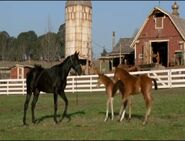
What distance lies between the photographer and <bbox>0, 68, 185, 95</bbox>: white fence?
1299 inches

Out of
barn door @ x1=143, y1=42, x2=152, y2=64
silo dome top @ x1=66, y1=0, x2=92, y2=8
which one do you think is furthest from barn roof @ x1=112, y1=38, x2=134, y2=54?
silo dome top @ x1=66, y1=0, x2=92, y2=8

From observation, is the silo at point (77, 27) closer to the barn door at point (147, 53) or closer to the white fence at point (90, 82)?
the barn door at point (147, 53)

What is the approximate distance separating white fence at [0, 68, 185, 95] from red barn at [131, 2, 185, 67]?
17016 mm

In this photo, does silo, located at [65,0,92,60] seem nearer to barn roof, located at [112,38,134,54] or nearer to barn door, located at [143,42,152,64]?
barn roof, located at [112,38,134,54]

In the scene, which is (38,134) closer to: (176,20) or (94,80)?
(94,80)

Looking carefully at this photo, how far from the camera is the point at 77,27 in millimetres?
79125

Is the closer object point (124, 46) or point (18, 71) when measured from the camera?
point (124, 46)

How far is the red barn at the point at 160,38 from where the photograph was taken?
176ft

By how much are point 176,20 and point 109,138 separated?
45.1 meters

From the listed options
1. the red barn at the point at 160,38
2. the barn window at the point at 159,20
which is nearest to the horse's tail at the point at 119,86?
the red barn at the point at 160,38

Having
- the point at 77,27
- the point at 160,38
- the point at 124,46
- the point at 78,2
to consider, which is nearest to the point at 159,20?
the point at 160,38

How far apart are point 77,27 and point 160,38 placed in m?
26.9

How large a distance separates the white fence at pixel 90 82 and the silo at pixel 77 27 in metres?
34.5

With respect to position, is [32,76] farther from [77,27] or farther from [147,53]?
[77,27]
